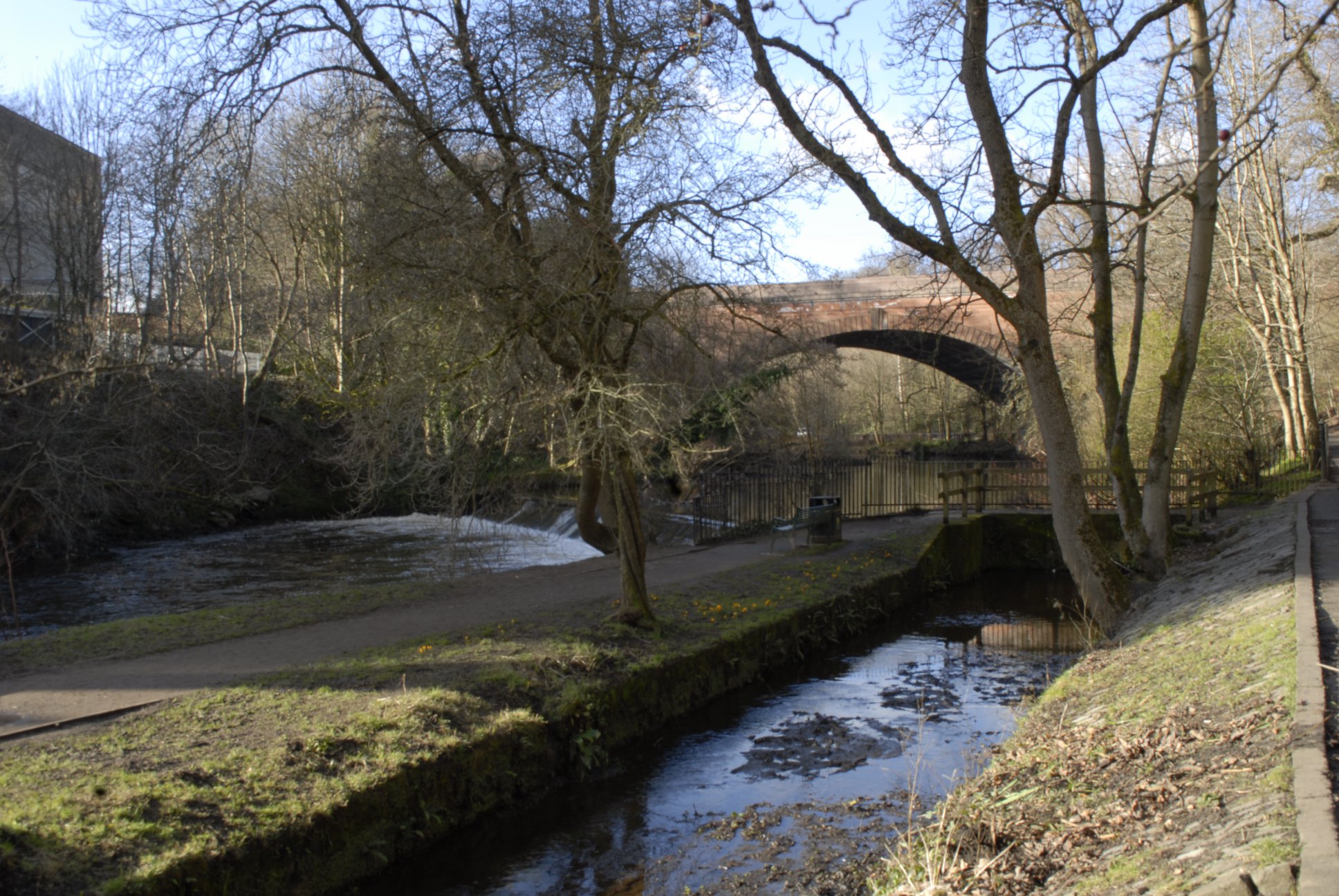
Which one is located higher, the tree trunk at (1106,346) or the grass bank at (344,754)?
the tree trunk at (1106,346)

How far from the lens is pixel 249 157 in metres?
9.84

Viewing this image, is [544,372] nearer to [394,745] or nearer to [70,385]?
[394,745]

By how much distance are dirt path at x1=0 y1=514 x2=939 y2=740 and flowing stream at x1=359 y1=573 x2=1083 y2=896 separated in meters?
2.62

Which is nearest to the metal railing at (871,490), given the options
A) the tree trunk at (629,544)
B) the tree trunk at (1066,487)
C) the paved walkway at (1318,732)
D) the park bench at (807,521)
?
the park bench at (807,521)

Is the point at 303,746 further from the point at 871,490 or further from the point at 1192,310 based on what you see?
the point at 871,490

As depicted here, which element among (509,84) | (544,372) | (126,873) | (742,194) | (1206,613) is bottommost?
(126,873)

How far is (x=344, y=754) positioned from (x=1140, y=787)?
463 centimetres

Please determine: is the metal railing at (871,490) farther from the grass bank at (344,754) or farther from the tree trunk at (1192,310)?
the grass bank at (344,754)

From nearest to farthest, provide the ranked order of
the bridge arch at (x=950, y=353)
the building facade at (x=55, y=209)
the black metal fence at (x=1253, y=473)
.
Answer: the black metal fence at (x=1253, y=473) → the building facade at (x=55, y=209) → the bridge arch at (x=950, y=353)

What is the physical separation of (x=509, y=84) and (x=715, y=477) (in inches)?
430

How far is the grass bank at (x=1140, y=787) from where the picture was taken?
3889mm

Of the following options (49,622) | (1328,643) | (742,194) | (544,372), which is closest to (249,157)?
(544,372)

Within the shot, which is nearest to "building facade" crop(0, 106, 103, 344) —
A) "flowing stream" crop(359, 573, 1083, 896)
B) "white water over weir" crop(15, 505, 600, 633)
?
"white water over weir" crop(15, 505, 600, 633)

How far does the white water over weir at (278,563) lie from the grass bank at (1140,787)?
6.99 m
